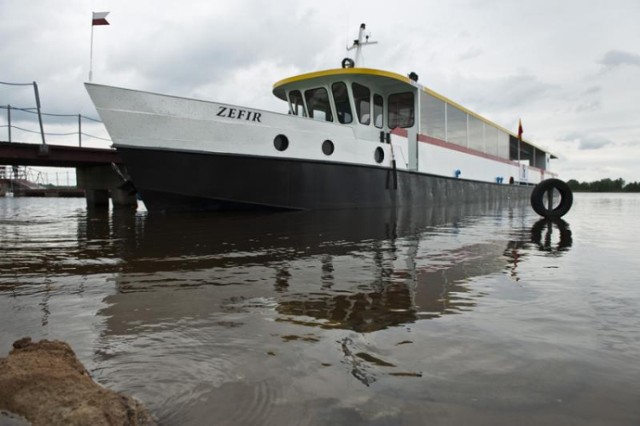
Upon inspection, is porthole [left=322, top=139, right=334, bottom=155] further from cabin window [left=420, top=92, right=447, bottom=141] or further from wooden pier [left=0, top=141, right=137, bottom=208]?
wooden pier [left=0, top=141, right=137, bottom=208]

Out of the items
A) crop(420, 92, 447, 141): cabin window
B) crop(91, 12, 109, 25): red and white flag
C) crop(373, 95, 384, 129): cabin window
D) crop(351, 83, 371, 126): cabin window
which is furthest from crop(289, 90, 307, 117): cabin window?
crop(91, 12, 109, 25): red and white flag

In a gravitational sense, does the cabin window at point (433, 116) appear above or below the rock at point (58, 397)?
above

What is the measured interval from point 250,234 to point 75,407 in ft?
17.1

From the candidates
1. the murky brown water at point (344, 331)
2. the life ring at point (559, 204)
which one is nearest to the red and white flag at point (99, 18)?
→ the murky brown water at point (344, 331)

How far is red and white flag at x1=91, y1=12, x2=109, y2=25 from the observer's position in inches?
371

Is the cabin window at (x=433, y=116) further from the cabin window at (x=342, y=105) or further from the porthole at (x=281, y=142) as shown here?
the porthole at (x=281, y=142)

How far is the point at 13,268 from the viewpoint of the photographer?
3820 mm

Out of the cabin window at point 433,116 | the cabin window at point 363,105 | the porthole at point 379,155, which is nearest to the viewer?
the porthole at point 379,155

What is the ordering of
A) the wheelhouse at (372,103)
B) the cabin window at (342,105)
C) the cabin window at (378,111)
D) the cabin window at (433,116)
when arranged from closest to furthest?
the wheelhouse at (372,103)
the cabin window at (342,105)
the cabin window at (378,111)
the cabin window at (433,116)

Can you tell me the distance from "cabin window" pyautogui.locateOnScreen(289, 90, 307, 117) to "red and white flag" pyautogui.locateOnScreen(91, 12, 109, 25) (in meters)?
5.18

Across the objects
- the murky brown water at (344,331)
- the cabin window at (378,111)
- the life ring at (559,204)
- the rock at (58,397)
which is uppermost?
the cabin window at (378,111)

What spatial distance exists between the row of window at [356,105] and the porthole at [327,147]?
154 cm

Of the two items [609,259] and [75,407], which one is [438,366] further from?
[609,259]

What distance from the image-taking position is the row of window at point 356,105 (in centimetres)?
1241
